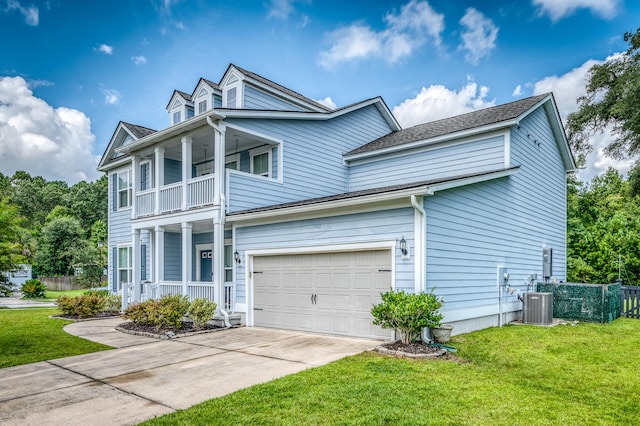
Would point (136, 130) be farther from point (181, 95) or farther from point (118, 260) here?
point (118, 260)

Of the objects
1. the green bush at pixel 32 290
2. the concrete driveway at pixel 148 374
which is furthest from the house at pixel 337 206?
the green bush at pixel 32 290

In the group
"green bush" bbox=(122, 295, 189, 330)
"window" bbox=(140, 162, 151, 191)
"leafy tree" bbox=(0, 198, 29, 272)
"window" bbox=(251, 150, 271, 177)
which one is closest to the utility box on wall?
"window" bbox=(251, 150, 271, 177)

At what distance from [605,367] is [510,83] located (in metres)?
19.3

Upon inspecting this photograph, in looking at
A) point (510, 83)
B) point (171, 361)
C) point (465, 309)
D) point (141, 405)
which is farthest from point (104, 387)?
point (510, 83)

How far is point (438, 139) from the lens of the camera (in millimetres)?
12727

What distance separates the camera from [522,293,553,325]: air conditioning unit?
11203 millimetres

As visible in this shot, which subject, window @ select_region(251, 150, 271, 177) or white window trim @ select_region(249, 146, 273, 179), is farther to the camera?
window @ select_region(251, 150, 271, 177)

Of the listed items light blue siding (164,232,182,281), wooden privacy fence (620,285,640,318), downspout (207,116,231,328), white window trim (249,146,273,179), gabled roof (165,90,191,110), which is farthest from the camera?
gabled roof (165,90,191,110)

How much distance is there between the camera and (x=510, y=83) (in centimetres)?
2214

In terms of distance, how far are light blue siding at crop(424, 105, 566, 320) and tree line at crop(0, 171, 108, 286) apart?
26.9 ft

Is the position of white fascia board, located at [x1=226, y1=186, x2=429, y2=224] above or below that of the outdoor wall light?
above

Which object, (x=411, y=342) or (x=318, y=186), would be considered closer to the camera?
(x=411, y=342)

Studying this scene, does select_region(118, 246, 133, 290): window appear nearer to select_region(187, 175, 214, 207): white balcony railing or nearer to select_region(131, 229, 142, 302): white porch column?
select_region(131, 229, 142, 302): white porch column

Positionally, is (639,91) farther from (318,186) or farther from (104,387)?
(104,387)
